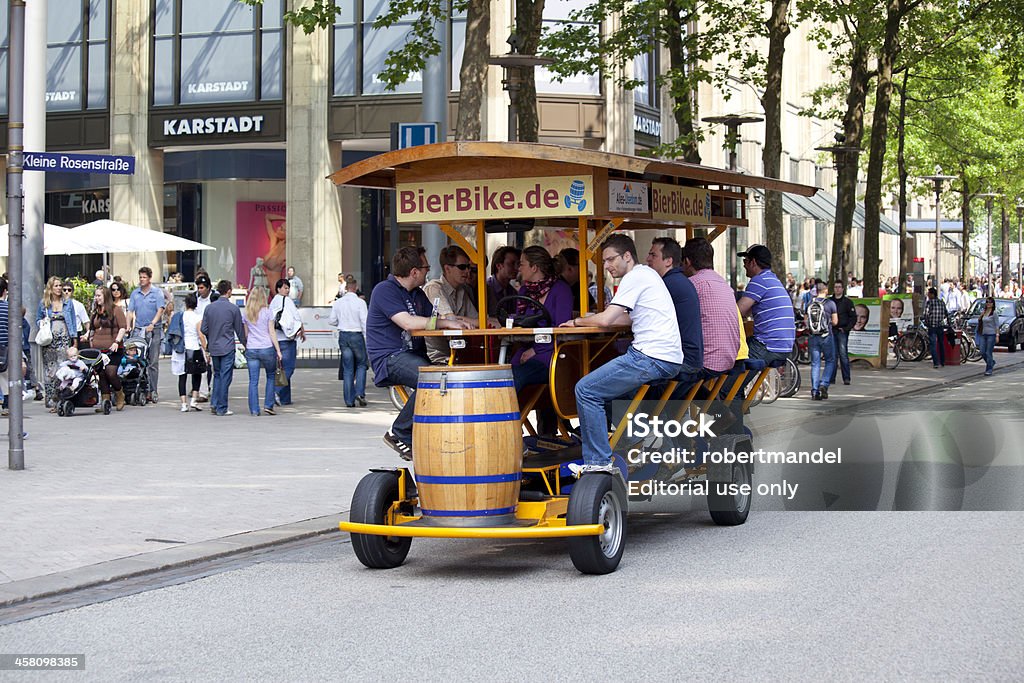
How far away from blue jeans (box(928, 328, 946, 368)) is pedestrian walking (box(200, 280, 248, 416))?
16924 mm

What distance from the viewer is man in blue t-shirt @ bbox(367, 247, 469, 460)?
9.59 metres

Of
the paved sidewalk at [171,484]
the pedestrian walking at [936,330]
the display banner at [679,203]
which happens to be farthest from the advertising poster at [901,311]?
the display banner at [679,203]

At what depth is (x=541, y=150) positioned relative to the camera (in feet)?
29.0

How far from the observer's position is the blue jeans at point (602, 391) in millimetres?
8895

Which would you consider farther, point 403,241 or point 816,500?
point 403,241

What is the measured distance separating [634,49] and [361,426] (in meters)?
9.81

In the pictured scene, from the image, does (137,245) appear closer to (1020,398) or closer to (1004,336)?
(1020,398)

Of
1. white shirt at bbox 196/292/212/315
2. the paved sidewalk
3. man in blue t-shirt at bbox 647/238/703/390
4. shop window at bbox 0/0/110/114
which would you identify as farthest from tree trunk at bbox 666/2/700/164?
shop window at bbox 0/0/110/114

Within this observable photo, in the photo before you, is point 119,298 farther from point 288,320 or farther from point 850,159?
point 850,159

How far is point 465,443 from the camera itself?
8.21 metres

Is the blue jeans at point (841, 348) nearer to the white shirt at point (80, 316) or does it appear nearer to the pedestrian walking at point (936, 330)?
the pedestrian walking at point (936, 330)

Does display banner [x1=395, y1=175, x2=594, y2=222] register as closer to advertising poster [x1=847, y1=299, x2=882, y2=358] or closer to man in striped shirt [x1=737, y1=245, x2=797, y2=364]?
man in striped shirt [x1=737, y1=245, x2=797, y2=364]

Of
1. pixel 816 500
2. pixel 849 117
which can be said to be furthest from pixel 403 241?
pixel 816 500

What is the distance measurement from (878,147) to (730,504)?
73.5 feet
